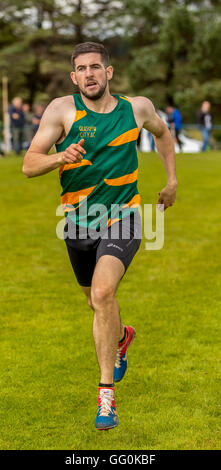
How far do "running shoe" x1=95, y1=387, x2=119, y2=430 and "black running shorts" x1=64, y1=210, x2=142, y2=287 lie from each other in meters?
0.86

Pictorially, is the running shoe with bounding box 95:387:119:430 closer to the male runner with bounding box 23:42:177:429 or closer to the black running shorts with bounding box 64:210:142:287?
the male runner with bounding box 23:42:177:429

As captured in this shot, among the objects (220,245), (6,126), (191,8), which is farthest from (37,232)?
(191,8)

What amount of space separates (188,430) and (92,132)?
201 centimetres

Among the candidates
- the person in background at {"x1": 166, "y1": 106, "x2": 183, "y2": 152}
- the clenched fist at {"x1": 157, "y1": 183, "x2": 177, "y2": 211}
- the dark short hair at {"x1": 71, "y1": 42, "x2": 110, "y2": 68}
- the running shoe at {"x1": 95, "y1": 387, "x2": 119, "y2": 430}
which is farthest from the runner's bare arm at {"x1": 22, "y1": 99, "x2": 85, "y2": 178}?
the person in background at {"x1": 166, "y1": 106, "x2": 183, "y2": 152}

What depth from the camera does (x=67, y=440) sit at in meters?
4.51

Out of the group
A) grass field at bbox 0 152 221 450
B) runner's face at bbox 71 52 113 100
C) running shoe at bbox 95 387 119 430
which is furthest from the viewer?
runner's face at bbox 71 52 113 100

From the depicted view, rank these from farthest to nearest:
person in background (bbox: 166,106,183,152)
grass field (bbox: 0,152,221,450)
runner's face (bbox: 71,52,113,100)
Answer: person in background (bbox: 166,106,183,152)
runner's face (bbox: 71,52,113,100)
grass field (bbox: 0,152,221,450)

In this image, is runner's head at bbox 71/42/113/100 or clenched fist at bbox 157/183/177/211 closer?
runner's head at bbox 71/42/113/100

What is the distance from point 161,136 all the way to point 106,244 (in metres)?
1.11

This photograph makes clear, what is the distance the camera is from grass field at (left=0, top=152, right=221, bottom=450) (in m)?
4.66

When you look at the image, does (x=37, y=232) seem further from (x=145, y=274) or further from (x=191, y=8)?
(x=191, y=8)

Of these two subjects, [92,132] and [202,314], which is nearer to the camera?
[92,132]

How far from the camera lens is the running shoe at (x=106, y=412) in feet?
14.6

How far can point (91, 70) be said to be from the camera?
4.93 meters
